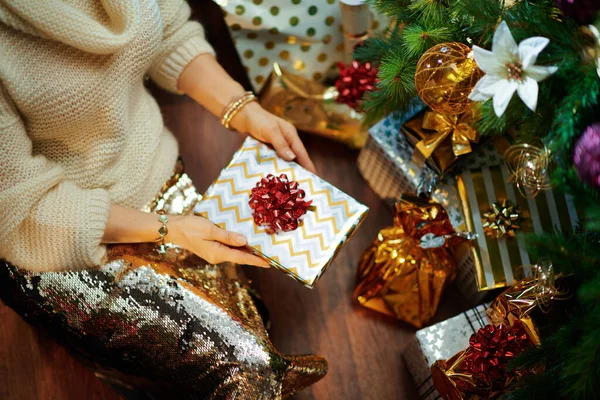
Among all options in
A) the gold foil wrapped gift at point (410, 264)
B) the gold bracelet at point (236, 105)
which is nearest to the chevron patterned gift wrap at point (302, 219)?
the gold bracelet at point (236, 105)

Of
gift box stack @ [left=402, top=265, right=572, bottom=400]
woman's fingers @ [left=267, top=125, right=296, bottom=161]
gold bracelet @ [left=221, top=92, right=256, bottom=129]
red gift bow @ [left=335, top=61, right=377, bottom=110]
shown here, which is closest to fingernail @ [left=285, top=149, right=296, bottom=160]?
woman's fingers @ [left=267, top=125, right=296, bottom=161]

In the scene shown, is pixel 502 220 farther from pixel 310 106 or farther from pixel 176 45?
pixel 176 45

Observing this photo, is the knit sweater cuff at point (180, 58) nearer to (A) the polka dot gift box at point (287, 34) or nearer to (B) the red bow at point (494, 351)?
(A) the polka dot gift box at point (287, 34)

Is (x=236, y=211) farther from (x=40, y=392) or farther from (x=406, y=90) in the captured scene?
(x=40, y=392)

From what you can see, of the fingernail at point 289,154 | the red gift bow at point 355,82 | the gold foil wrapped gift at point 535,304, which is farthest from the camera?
the red gift bow at point 355,82

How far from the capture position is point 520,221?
1.10m

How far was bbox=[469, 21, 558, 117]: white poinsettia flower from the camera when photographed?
2.12 ft

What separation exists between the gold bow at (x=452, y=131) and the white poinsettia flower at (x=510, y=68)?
0.35 metres

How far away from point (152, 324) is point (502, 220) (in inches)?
29.5

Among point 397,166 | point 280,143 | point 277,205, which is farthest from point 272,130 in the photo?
point 397,166

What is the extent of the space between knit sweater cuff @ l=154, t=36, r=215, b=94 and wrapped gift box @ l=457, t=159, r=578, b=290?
2.17 feet

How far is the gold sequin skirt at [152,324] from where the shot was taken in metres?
0.87

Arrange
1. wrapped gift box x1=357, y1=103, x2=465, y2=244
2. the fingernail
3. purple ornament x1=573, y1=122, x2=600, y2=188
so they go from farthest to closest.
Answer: wrapped gift box x1=357, y1=103, x2=465, y2=244 → the fingernail → purple ornament x1=573, y1=122, x2=600, y2=188

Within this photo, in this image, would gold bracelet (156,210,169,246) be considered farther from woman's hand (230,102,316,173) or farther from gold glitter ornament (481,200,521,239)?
gold glitter ornament (481,200,521,239)
